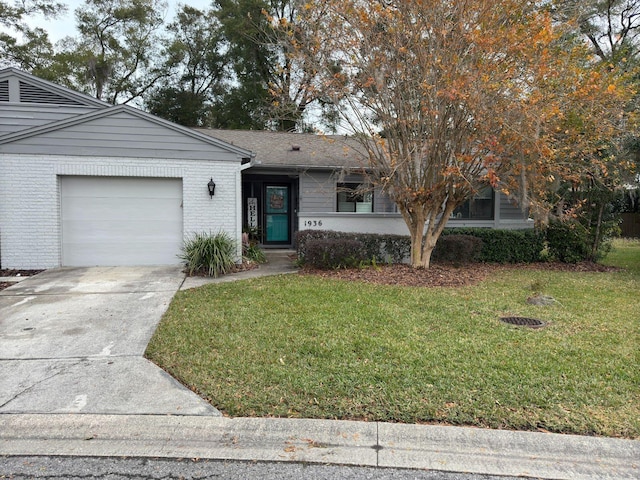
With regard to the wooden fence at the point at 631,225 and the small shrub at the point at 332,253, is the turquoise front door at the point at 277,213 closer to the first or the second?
the small shrub at the point at 332,253

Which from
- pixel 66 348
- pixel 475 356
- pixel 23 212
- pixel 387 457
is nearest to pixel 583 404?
pixel 475 356

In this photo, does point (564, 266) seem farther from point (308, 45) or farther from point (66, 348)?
point (66, 348)

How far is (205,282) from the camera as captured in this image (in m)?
8.13

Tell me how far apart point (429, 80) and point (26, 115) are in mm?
9455

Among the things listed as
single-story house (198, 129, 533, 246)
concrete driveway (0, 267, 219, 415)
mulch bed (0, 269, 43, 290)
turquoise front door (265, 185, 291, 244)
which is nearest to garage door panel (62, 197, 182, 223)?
mulch bed (0, 269, 43, 290)

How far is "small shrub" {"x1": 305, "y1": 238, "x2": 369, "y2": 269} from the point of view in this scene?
8.94m

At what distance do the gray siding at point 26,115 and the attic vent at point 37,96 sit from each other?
0.60 ft

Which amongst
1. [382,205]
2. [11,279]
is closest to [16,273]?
[11,279]

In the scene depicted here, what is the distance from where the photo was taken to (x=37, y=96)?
10.3 m

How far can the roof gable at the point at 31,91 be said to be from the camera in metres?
9.97

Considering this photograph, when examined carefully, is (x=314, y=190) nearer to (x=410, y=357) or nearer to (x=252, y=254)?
(x=252, y=254)

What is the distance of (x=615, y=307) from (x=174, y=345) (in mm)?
6380

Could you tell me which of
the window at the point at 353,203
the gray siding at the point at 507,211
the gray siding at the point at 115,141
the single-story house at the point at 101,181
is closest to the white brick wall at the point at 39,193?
the single-story house at the point at 101,181

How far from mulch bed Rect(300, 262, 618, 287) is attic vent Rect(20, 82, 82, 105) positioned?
755 cm
